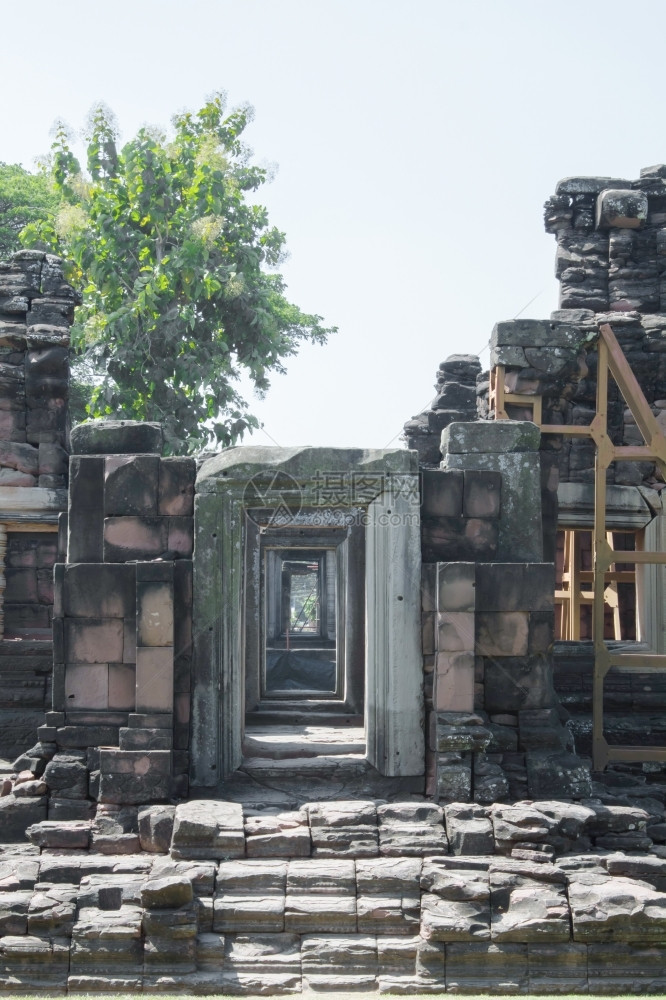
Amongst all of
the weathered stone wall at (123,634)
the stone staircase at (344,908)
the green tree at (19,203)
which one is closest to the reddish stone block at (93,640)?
the weathered stone wall at (123,634)

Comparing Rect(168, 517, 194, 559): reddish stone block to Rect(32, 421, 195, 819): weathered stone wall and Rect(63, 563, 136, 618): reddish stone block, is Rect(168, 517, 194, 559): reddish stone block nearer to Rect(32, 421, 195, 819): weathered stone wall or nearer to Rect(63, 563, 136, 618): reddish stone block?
Rect(32, 421, 195, 819): weathered stone wall

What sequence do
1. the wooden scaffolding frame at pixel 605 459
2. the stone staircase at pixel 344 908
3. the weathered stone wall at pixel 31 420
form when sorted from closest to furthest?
the stone staircase at pixel 344 908 < the wooden scaffolding frame at pixel 605 459 < the weathered stone wall at pixel 31 420

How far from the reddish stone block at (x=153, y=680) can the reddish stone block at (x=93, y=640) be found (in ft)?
0.67

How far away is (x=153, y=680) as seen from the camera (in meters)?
7.39

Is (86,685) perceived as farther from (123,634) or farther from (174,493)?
(174,493)

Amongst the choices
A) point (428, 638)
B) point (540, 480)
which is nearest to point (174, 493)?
point (428, 638)

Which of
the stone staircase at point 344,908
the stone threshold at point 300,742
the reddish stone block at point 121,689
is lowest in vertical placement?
the stone staircase at point 344,908

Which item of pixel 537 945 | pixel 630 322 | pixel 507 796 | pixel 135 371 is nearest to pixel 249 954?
pixel 537 945

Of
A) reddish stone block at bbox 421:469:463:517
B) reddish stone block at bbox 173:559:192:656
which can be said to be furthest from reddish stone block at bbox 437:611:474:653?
reddish stone block at bbox 173:559:192:656

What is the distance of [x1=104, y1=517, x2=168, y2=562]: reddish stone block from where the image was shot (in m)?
7.61

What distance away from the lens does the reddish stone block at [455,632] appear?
750cm

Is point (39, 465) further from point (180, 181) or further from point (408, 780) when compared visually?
point (180, 181)

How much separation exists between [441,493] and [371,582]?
79 centimetres

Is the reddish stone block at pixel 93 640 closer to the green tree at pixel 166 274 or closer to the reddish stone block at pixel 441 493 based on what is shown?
the reddish stone block at pixel 441 493
